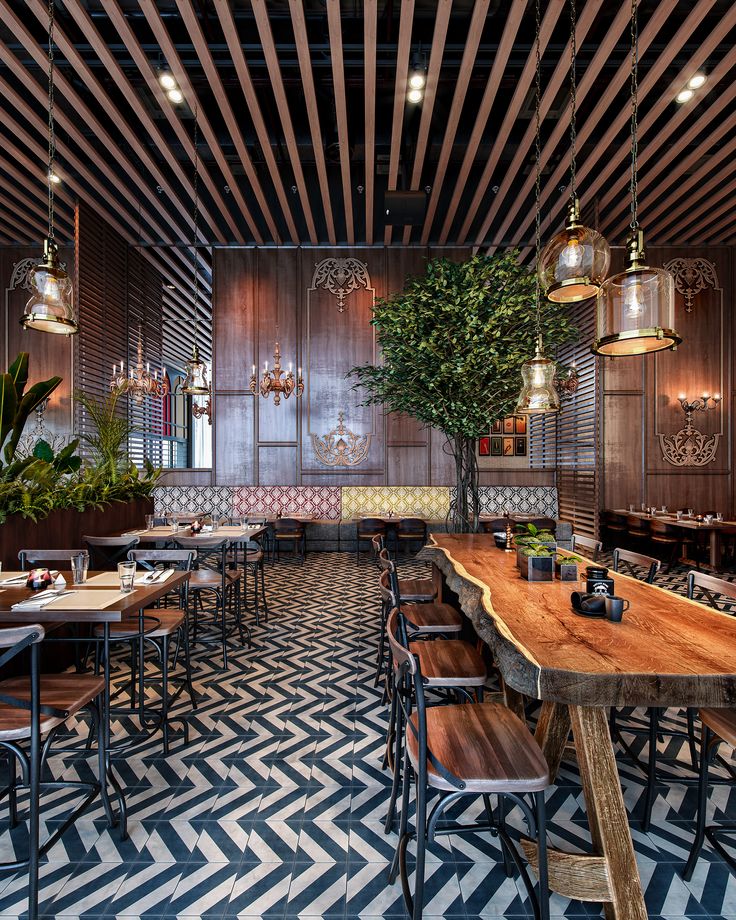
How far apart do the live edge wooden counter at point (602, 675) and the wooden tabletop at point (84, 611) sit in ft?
4.67

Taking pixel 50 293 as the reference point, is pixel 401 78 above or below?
above

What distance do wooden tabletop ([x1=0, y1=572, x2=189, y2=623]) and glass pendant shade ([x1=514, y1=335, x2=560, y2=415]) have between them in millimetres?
2173

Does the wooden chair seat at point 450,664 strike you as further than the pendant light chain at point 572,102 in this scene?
No

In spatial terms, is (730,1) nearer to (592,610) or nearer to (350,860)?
(592,610)

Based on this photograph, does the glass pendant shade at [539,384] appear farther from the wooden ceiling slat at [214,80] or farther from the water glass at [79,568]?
the wooden ceiling slat at [214,80]

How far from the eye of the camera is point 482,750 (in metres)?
1.42

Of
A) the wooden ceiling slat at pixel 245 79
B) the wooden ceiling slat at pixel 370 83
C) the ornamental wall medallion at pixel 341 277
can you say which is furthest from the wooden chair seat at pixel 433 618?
the ornamental wall medallion at pixel 341 277


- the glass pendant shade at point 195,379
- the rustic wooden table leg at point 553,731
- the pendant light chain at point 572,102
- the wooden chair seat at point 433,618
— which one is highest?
the pendant light chain at point 572,102

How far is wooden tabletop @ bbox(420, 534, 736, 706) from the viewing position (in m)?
1.27

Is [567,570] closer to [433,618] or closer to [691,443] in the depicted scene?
[433,618]

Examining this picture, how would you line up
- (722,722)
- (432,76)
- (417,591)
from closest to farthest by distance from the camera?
(722,722)
(417,591)
(432,76)

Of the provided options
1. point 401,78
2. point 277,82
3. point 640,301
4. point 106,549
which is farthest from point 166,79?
point 640,301

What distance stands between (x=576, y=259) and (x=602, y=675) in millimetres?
1883

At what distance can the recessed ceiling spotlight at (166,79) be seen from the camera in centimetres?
484
